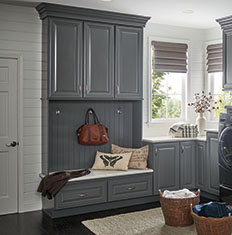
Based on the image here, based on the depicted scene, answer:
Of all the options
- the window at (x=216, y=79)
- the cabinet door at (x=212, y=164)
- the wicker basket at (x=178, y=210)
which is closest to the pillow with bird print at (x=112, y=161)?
the wicker basket at (x=178, y=210)

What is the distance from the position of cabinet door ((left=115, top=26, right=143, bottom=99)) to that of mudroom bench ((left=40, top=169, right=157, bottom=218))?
1.06 m

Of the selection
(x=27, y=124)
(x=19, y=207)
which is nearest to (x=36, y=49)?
(x=27, y=124)

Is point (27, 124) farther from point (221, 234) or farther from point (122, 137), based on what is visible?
point (221, 234)

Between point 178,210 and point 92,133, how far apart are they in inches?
61.0

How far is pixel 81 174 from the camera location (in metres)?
4.65

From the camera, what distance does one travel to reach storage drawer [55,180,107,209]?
4.45 m

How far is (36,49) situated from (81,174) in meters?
1.65

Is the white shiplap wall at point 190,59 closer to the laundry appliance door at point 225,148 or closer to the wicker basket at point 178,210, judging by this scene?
the laundry appliance door at point 225,148

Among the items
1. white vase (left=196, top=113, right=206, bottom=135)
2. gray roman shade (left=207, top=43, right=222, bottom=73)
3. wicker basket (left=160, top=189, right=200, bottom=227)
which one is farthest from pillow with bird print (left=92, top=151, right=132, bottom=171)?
gray roman shade (left=207, top=43, right=222, bottom=73)

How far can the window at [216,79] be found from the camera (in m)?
5.83

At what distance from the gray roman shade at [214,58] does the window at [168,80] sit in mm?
390

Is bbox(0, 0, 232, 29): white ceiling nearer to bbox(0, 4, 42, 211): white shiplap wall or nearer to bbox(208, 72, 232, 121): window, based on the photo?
bbox(0, 4, 42, 211): white shiplap wall

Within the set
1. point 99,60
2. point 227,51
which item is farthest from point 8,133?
point 227,51

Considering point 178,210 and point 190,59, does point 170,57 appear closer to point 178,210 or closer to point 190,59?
point 190,59
